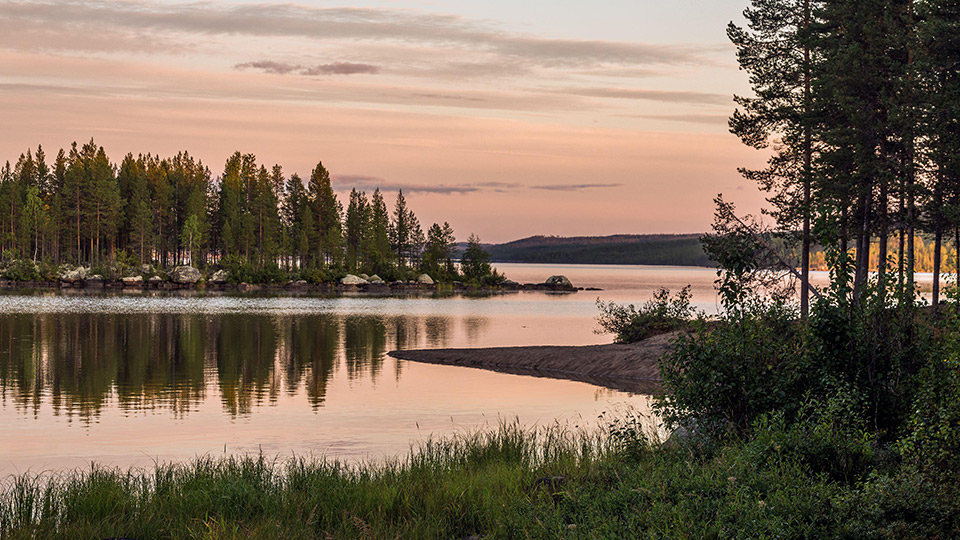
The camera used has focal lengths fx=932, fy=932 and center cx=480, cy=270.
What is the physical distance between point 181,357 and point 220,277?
333 feet

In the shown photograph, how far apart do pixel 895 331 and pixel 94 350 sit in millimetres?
36665

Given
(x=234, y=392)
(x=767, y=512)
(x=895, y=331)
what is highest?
(x=895, y=331)

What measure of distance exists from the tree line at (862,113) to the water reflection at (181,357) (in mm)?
18817

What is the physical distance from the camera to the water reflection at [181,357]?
2794 centimetres

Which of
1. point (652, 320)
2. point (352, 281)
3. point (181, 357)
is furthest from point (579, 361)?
point (352, 281)

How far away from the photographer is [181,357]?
1563 inches

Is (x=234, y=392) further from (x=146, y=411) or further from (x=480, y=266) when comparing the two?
(x=480, y=266)

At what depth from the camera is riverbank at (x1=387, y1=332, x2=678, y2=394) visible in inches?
1336

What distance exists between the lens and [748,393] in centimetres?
1315

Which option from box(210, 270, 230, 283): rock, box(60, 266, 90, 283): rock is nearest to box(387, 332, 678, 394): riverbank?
box(210, 270, 230, 283): rock

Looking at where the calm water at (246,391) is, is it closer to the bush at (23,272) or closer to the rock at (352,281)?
the bush at (23,272)

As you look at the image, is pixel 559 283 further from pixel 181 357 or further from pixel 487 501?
pixel 487 501

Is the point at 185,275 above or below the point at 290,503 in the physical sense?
above

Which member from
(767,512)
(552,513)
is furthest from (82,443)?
(767,512)
